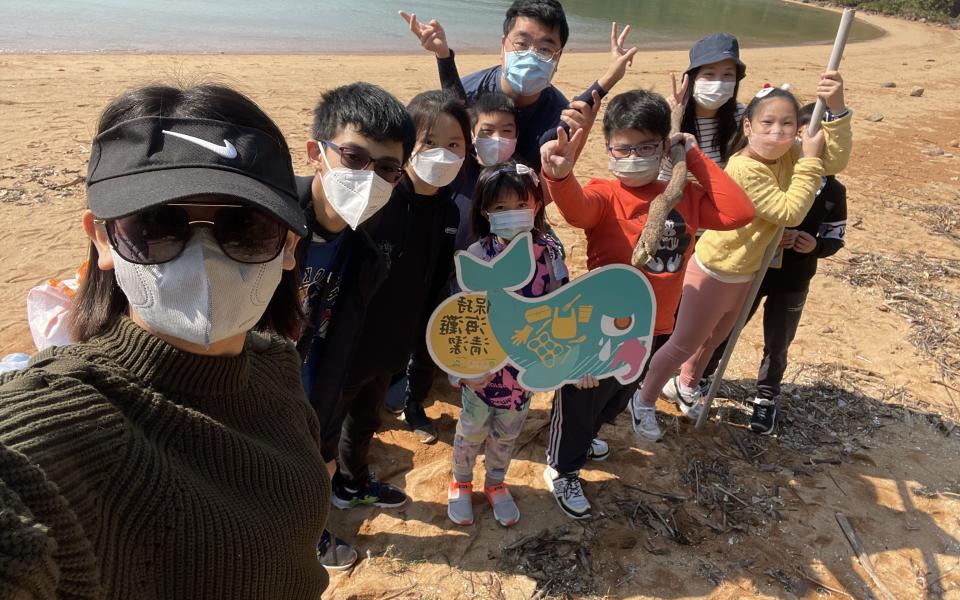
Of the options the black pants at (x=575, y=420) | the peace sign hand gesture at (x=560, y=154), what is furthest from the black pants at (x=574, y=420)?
the peace sign hand gesture at (x=560, y=154)

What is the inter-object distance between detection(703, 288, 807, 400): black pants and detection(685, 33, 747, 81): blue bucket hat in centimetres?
135

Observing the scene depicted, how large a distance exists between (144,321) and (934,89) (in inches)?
805

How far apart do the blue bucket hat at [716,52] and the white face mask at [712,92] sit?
3.6 inches

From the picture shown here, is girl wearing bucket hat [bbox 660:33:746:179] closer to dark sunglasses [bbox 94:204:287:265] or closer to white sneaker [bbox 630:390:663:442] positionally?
white sneaker [bbox 630:390:663:442]

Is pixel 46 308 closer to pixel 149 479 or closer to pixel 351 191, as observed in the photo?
pixel 149 479

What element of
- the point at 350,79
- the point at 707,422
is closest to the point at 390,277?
the point at 707,422

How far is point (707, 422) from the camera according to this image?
3.97m

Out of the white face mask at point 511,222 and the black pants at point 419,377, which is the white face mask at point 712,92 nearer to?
the white face mask at point 511,222

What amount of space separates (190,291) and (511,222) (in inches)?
64.5

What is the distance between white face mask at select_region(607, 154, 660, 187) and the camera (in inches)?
108

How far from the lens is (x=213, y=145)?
1052 mm

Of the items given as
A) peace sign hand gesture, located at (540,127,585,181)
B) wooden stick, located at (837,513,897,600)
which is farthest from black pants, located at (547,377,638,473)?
wooden stick, located at (837,513,897,600)

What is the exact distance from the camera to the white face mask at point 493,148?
3.03m

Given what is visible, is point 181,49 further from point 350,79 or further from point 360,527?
point 360,527
